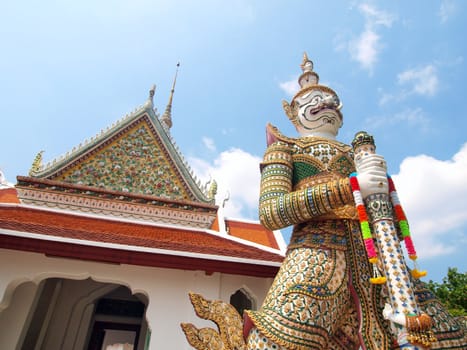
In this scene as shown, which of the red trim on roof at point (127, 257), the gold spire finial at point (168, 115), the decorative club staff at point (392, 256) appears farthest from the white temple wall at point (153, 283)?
the gold spire finial at point (168, 115)

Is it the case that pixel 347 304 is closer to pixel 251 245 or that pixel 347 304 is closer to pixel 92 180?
pixel 251 245

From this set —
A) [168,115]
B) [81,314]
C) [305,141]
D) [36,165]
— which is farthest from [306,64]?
[168,115]

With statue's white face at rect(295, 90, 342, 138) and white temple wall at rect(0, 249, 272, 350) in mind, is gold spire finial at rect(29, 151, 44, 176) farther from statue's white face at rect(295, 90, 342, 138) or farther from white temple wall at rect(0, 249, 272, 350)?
statue's white face at rect(295, 90, 342, 138)

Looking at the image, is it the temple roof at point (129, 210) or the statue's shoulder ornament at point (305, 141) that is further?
the temple roof at point (129, 210)

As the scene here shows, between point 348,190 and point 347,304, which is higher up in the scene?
point 348,190

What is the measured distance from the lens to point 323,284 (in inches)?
→ 67.9

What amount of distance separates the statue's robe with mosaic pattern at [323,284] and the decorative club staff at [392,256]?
154mm

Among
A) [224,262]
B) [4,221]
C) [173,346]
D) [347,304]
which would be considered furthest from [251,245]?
[4,221]

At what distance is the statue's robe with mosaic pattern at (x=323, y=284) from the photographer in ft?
5.31

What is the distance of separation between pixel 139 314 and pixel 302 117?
19.5 ft

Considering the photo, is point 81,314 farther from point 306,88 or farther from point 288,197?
point 306,88

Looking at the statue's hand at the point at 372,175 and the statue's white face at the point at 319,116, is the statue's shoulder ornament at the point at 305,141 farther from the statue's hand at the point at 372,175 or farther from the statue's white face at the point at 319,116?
the statue's hand at the point at 372,175

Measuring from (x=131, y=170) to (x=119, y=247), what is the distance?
2812 millimetres

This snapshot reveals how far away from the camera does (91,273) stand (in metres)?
3.62
